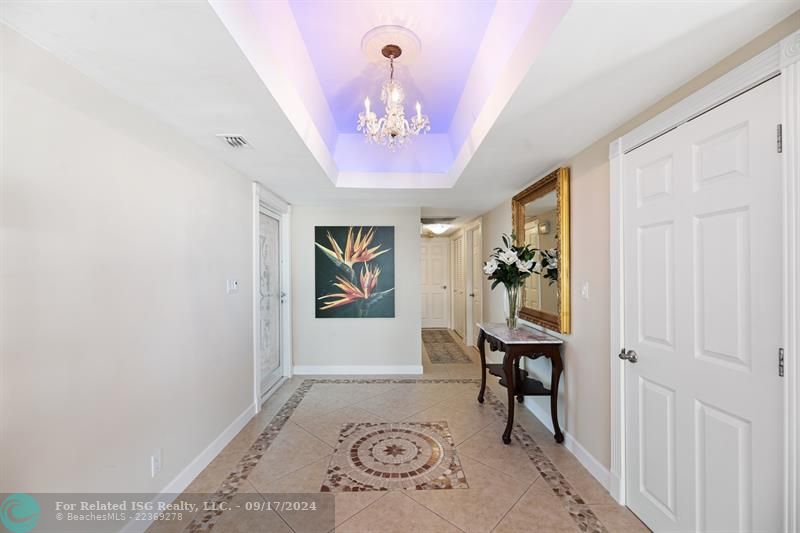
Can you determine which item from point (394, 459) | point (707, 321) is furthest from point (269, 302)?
point (707, 321)

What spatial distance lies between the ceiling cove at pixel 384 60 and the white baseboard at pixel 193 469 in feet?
7.61

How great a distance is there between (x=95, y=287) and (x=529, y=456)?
9.50 ft

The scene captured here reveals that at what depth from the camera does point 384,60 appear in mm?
2215

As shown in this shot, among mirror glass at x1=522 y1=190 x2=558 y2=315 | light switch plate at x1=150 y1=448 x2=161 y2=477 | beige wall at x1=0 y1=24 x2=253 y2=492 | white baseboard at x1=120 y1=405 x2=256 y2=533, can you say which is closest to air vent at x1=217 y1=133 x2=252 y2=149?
beige wall at x1=0 y1=24 x2=253 y2=492

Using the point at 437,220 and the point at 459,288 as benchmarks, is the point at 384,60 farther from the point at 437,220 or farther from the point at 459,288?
the point at 459,288

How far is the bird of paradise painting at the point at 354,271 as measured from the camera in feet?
14.7

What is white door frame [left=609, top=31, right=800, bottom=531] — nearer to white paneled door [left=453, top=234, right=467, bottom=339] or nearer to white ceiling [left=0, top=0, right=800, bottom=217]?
white ceiling [left=0, top=0, right=800, bottom=217]

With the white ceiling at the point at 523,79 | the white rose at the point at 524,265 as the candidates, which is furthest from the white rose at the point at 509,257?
the white ceiling at the point at 523,79

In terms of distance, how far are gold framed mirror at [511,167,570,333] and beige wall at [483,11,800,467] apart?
0.07 metres

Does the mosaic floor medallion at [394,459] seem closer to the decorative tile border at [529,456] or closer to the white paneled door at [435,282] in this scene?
the decorative tile border at [529,456]

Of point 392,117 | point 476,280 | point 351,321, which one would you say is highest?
point 392,117

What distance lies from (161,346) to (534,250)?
300cm

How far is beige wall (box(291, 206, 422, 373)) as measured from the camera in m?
→ 4.49

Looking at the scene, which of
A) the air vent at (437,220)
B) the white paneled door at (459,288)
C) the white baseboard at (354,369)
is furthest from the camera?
A: the white paneled door at (459,288)
